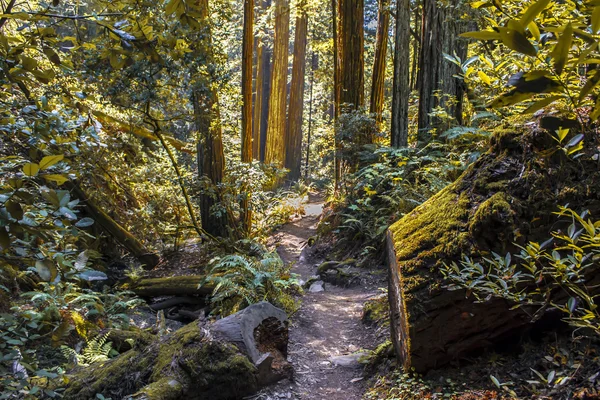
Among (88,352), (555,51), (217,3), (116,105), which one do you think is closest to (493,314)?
(555,51)

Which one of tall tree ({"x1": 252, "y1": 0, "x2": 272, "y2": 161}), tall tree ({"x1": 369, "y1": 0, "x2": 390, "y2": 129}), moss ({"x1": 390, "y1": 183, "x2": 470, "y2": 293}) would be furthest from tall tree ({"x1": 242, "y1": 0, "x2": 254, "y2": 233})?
tall tree ({"x1": 252, "y1": 0, "x2": 272, "y2": 161})

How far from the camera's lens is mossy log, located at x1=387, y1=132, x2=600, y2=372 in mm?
3059

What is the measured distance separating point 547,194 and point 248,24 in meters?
10.5

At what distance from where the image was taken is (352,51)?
12.0m

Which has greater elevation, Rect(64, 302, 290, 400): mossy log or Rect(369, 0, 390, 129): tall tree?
Rect(369, 0, 390, 129): tall tree

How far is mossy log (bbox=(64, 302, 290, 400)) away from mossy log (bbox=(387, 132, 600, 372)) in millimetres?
1375

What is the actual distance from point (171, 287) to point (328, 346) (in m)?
3.75

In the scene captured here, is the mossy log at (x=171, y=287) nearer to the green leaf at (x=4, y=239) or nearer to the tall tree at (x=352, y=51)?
the green leaf at (x=4, y=239)

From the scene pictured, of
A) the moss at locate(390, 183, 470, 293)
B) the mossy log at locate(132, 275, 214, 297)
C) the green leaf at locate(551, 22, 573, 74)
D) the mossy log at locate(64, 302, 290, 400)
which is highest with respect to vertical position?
the green leaf at locate(551, 22, 573, 74)

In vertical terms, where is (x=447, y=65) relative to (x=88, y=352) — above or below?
above

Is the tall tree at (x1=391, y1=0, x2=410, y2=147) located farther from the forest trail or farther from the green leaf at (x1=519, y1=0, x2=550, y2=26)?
the green leaf at (x1=519, y1=0, x2=550, y2=26)

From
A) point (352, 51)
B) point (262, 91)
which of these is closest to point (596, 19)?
point (352, 51)

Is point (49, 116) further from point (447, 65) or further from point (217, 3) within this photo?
point (447, 65)

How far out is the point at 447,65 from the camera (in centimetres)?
890
